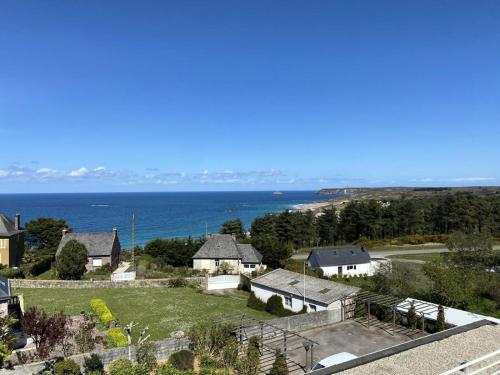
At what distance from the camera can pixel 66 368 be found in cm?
1722

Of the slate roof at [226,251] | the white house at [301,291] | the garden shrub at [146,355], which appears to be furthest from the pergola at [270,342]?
the slate roof at [226,251]

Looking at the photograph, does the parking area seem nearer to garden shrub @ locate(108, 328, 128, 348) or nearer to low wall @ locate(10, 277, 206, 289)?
garden shrub @ locate(108, 328, 128, 348)

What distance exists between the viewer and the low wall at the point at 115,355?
17.2 metres

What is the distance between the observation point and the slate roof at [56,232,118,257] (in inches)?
1993

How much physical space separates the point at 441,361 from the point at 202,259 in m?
37.6

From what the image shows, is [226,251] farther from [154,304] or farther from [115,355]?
[115,355]

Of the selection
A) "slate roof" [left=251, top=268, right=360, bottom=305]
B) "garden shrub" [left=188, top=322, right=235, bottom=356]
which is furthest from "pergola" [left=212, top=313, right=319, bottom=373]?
"slate roof" [left=251, top=268, right=360, bottom=305]

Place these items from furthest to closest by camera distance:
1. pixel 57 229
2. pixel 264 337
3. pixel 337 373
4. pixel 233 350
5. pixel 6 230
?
pixel 57 229 → pixel 6 230 → pixel 264 337 → pixel 233 350 → pixel 337 373

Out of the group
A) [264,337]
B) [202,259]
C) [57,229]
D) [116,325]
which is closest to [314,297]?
[264,337]

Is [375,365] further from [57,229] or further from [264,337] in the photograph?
[57,229]

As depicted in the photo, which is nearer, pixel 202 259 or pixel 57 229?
pixel 202 259

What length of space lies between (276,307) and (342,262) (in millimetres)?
21148

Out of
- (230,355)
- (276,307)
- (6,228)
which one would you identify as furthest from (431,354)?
(6,228)

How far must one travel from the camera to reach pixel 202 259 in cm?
5028
